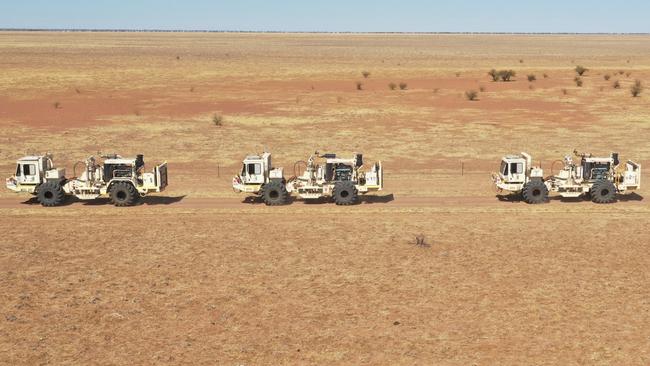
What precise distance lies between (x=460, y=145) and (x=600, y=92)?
35.1 meters

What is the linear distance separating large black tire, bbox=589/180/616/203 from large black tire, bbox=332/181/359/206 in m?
9.26

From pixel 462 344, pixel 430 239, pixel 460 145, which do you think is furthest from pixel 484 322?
pixel 460 145

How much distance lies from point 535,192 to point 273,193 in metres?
10.2

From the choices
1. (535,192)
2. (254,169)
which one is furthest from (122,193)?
(535,192)

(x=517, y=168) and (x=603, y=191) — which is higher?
(x=517, y=168)

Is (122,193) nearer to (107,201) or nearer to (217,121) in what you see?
(107,201)

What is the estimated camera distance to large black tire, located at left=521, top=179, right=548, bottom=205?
26.9 m

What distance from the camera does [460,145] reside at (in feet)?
136

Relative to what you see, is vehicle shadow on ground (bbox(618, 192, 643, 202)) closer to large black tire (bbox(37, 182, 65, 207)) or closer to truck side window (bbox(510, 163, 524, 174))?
truck side window (bbox(510, 163, 524, 174))

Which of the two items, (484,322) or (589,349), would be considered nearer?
(589,349)

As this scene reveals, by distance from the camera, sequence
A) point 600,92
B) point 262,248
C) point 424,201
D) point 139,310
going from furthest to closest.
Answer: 1. point 600,92
2. point 424,201
3. point 262,248
4. point 139,310

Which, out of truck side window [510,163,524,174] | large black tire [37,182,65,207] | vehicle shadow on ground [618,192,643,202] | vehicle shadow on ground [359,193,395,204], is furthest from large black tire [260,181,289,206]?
vehicle shadow on ground [618,192,643,202]

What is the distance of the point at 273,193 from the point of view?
2716 centimetres

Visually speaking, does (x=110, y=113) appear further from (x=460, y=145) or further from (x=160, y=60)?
(x=160, y=60)
